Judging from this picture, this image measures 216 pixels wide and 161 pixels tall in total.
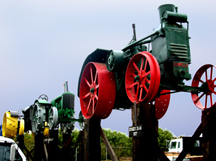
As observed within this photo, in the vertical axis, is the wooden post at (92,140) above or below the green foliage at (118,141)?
above

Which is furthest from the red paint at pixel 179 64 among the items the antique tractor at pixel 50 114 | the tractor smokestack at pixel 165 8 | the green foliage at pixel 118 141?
the green foliage at pixel 118 141

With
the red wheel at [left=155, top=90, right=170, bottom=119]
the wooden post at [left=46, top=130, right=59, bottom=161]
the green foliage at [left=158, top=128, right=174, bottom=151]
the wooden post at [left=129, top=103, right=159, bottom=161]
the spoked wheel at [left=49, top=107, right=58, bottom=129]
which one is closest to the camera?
the wooden post at [left=129, top=103, right=159, bottom=161]

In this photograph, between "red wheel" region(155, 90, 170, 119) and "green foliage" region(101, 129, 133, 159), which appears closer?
"red wheel" region(155, 90, 170, 119)

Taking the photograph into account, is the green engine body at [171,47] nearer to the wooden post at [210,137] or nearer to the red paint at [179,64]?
the red paint at [179,64]

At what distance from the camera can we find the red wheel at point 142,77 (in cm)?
638

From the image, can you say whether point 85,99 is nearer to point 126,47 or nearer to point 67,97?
point 126,47

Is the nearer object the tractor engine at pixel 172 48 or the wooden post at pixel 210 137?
the wooden post at pixel 210 137

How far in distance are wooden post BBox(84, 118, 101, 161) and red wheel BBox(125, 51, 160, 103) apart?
1.69 metres

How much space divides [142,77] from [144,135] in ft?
4.63

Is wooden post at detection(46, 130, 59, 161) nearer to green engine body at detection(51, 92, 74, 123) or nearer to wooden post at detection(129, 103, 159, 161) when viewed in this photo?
green engine body at detection(51, 92, 74, 123)

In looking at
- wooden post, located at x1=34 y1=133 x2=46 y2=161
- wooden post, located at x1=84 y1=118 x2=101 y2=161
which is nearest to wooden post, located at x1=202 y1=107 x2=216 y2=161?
wooden post, located at x1=84 y1=118 x2=101 y2=161

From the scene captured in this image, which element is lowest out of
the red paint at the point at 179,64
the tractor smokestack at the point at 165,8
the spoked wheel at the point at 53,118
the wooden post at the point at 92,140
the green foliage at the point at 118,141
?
the green foliage at the point at 118,141

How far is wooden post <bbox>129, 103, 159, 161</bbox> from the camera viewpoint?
20.3 ft

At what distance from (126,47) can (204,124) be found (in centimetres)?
292
